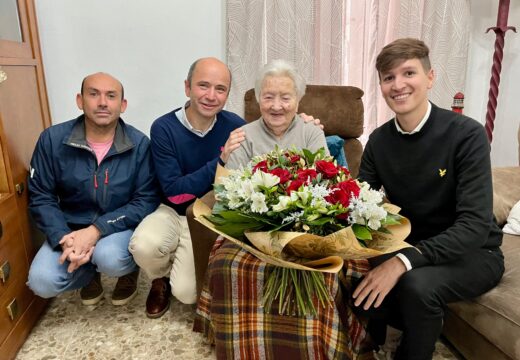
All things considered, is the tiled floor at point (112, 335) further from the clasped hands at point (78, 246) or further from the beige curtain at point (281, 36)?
the beige curtain at point (281, 36)

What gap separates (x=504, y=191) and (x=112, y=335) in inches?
77.8

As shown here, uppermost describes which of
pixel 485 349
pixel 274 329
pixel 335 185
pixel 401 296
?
pixel 335 185

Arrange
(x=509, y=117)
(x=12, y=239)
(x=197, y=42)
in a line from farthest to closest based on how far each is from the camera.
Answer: (x=509, y=117) → (x=197, y=42) → (x=12, y=239)

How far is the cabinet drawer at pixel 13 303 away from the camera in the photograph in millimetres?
1462

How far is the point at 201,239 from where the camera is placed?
5.06 ft

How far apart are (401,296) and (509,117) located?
2.33 metres

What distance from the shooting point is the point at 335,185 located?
99cm

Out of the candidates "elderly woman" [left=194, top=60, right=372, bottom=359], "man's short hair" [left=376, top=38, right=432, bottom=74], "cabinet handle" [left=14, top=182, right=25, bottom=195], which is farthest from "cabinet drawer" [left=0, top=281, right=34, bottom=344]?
"man's short hair" [left=376, top=38, right=432, bottom=74]

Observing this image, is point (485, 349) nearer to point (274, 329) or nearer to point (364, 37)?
point (274, 329)

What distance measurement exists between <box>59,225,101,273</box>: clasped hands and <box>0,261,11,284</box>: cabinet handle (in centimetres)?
19

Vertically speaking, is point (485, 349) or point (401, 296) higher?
point (401, 296)

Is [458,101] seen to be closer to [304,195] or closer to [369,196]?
[369,196]

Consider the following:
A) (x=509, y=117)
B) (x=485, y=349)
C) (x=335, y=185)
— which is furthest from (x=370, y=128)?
(x=335, y=185)

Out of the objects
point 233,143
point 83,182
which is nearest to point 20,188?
point 83,182
